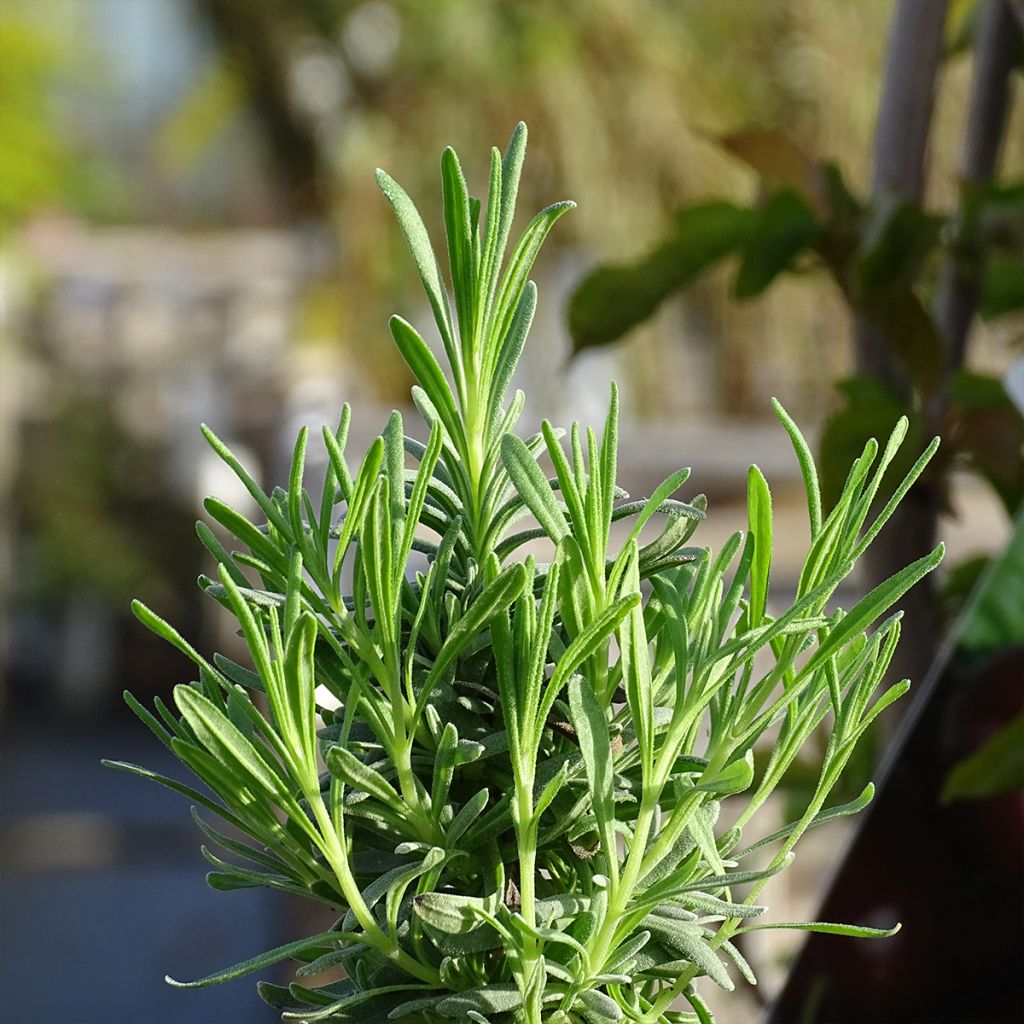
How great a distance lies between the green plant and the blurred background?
17 cm

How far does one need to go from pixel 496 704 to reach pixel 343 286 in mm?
3012

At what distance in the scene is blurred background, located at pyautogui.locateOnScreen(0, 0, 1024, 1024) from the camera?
12.4 inches

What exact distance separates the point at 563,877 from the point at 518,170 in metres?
0.08

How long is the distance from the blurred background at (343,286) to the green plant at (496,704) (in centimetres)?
17

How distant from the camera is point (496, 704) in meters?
0.14

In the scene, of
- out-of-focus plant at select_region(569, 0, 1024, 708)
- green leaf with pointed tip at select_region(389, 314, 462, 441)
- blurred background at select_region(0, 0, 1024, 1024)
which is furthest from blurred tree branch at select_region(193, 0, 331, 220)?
green leaf with pointed tip at select_region(389, 314, 462, 441)

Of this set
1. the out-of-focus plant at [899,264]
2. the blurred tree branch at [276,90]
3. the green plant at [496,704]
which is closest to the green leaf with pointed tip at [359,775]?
the green plant at [496,704]

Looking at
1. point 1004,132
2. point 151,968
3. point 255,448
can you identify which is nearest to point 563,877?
point 1004,132

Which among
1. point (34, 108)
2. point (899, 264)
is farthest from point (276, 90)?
point (899, 264)

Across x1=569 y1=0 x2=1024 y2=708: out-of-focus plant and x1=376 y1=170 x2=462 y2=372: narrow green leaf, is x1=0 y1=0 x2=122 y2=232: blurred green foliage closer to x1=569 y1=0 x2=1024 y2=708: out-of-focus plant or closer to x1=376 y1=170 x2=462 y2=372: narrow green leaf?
x1=569 y1=0 x2=1024 y2=708: out-of-focus plant

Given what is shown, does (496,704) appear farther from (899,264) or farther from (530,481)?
(899,264)

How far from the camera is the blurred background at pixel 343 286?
1.04 ft

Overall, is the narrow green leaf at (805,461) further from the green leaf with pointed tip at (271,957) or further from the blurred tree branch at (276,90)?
the blurred tree branch at (276,90)

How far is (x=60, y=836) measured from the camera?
271 centimetres
